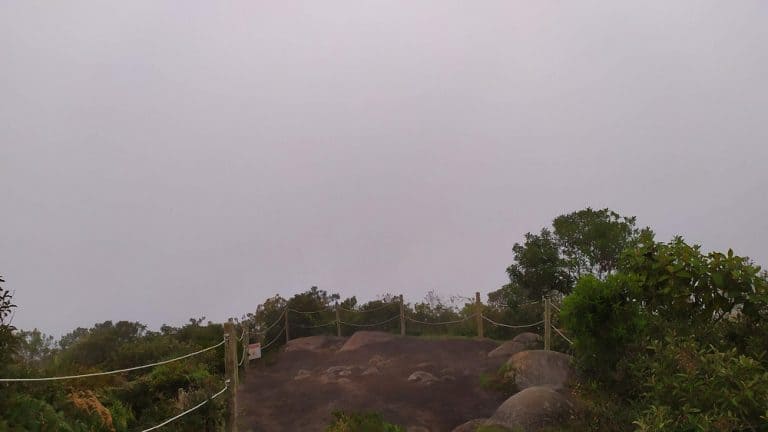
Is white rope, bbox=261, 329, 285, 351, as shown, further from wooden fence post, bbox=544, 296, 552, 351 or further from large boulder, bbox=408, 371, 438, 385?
wooden fence post, bbox=544, 296, 552, 351

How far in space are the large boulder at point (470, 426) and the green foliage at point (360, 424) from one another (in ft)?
4.78

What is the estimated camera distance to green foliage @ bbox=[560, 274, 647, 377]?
8.74 m

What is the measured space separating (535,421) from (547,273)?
384 inches

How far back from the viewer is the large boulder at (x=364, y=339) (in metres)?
19.1

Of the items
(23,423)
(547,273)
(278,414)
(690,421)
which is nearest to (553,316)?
(547,273)

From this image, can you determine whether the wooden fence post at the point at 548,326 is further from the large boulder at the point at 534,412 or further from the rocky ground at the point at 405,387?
the large boulder at the point at 534,412

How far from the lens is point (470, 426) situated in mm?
9758

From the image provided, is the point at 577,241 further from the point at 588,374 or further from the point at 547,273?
the point at 588,374

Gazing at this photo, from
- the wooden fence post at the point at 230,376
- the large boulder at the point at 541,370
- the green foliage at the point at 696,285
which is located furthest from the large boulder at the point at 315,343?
the green foliage at the point at 696,285

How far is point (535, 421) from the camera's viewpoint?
8953 millimetres

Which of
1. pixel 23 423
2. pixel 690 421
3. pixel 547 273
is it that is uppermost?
pixel 547 273

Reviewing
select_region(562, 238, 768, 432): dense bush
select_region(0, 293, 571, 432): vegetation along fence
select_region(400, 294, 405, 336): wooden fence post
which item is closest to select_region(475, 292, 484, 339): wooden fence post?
select_region(0, 293, 571, 432): vegetation along fence

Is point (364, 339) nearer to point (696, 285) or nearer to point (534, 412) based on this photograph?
Result: point (534, 412)

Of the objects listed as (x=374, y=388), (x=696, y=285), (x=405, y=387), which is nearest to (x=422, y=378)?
(x=405, y=387)
